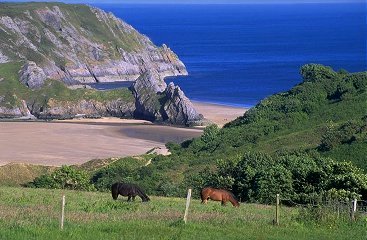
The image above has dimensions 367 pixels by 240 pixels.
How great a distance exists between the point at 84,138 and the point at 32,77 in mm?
34059

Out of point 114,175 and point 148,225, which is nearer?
point 148,225

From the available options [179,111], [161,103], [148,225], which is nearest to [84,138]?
[179,111]

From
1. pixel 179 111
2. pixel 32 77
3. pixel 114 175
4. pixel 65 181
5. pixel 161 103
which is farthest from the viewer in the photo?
pixel 32 77

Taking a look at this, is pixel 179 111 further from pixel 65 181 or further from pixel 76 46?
pixel 65 181

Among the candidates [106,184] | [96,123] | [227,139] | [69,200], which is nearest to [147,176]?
[106,184]

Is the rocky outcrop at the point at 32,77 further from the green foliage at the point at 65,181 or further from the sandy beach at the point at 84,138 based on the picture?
the green foliage at the point at 65,181

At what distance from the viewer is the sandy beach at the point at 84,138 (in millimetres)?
70375

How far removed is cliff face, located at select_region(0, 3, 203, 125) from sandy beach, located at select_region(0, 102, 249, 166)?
4434 millimetres

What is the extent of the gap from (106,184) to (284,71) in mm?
103379

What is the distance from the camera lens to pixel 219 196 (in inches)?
1055

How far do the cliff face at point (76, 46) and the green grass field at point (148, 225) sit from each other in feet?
357

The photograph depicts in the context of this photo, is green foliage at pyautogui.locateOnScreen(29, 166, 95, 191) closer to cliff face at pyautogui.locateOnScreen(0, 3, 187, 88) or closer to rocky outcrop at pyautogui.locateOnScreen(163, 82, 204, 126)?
rocky outcrop at pyautogui.locateOnScreen(163, 82, 204, 126)

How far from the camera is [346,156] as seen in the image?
152 ft

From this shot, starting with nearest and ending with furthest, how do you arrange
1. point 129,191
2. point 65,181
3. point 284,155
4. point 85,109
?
point 129,191 → point 65,181 → point 284,155 → point 85,109
